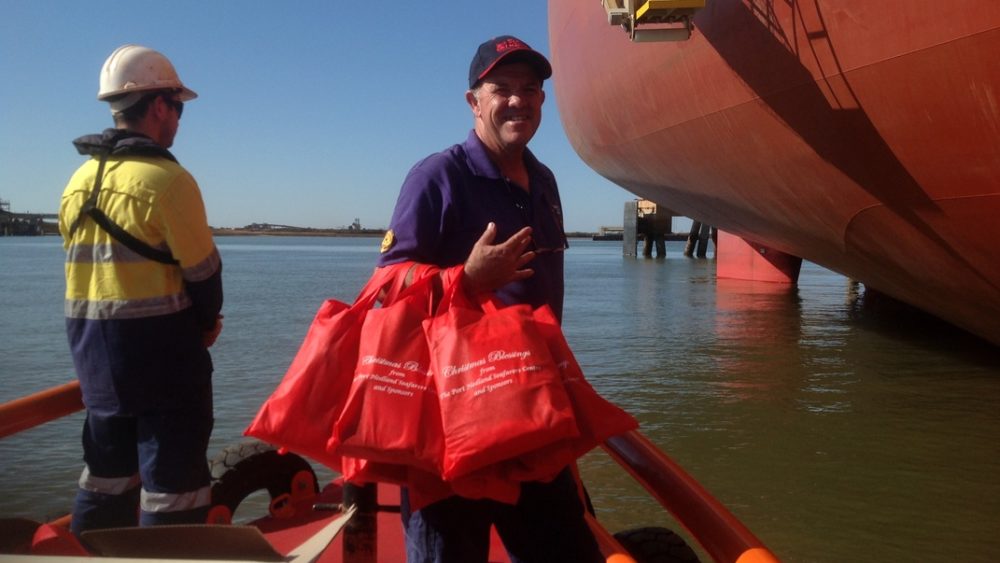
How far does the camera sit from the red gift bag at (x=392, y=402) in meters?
1.57

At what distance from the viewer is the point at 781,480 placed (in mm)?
5262

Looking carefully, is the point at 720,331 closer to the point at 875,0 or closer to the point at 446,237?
the point at 875,0

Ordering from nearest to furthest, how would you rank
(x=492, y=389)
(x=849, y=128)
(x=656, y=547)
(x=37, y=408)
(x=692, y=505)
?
(x=492, y=389)
(x=692, y=505)
(x=37, y=408)
(x=656, y=547)
(x=849, y=128)

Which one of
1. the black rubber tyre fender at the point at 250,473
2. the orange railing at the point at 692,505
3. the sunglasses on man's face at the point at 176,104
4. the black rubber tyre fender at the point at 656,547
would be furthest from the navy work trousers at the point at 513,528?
the black rubber tyre fender at the point at 250,473

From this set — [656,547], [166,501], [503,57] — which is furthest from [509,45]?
[656,547]

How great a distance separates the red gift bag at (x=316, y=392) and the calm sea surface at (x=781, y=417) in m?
3.15

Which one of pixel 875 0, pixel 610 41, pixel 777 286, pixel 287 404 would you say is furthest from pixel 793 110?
pixel 777 286

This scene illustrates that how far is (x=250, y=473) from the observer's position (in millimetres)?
3373

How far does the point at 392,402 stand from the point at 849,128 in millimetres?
5516

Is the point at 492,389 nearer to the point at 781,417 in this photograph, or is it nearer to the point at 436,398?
the point at 436,398

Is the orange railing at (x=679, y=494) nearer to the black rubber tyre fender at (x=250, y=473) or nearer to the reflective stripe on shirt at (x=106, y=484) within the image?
the reflective stripe on shirt at (x=106, y=484)

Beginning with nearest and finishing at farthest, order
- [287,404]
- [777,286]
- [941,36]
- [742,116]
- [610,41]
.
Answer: [287,404]
[941,36]
[742,116]
[610,41]
[777,286]

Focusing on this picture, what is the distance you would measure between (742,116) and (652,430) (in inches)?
115

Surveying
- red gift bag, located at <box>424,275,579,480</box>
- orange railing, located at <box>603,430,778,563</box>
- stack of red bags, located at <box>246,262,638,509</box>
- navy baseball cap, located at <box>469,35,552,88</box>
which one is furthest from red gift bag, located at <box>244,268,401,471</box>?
orange railing, located at <box>603,430,778,563</box>
